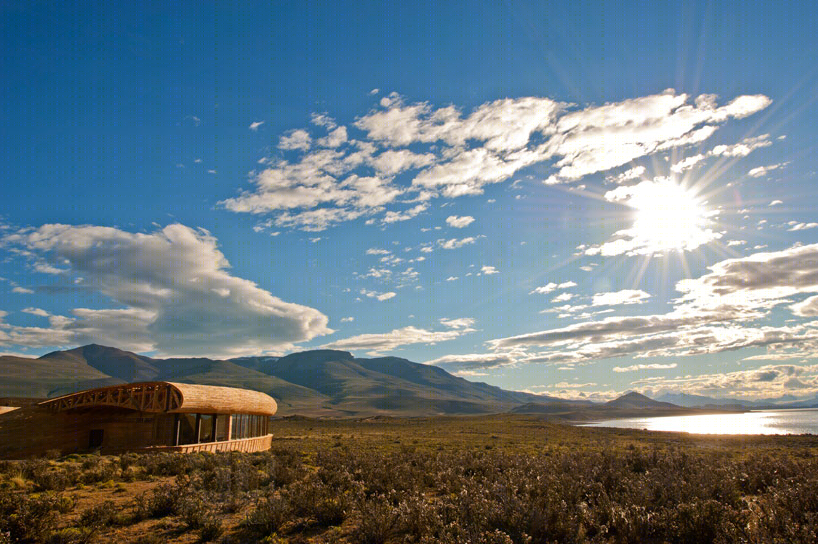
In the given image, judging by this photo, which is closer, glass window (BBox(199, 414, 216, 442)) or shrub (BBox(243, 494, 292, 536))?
shrub (BBox(243, 494, 292, 536))

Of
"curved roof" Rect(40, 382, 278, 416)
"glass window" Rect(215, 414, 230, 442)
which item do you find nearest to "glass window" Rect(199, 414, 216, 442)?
"glass window" Rect(215, 414, 230, 442)

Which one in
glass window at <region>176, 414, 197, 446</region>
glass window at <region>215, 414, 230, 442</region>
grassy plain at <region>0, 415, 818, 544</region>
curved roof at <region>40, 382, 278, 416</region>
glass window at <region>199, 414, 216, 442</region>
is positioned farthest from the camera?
glass window at <region>215, 414, 230, 442</region>

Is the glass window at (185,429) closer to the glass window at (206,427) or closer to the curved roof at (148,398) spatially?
the glass window at (206,427)

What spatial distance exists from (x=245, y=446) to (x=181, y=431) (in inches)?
250

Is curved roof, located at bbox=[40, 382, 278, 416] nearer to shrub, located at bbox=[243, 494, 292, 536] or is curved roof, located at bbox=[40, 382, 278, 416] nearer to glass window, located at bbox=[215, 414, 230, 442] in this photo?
glass window, located at bbox=[215, 414, 230, 442]

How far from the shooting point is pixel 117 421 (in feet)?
92.4

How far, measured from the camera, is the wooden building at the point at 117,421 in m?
26.8

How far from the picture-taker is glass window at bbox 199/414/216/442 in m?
29.8

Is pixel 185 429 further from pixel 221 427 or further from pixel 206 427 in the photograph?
pixel 221 427

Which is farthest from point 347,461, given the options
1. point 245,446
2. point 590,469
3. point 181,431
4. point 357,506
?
point 245,446

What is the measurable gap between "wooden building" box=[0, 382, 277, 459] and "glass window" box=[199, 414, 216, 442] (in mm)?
64

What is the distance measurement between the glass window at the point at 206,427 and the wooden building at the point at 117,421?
64mm

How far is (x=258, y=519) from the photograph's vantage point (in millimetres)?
11523

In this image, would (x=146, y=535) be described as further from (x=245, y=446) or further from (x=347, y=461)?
(x=245, y=446)
